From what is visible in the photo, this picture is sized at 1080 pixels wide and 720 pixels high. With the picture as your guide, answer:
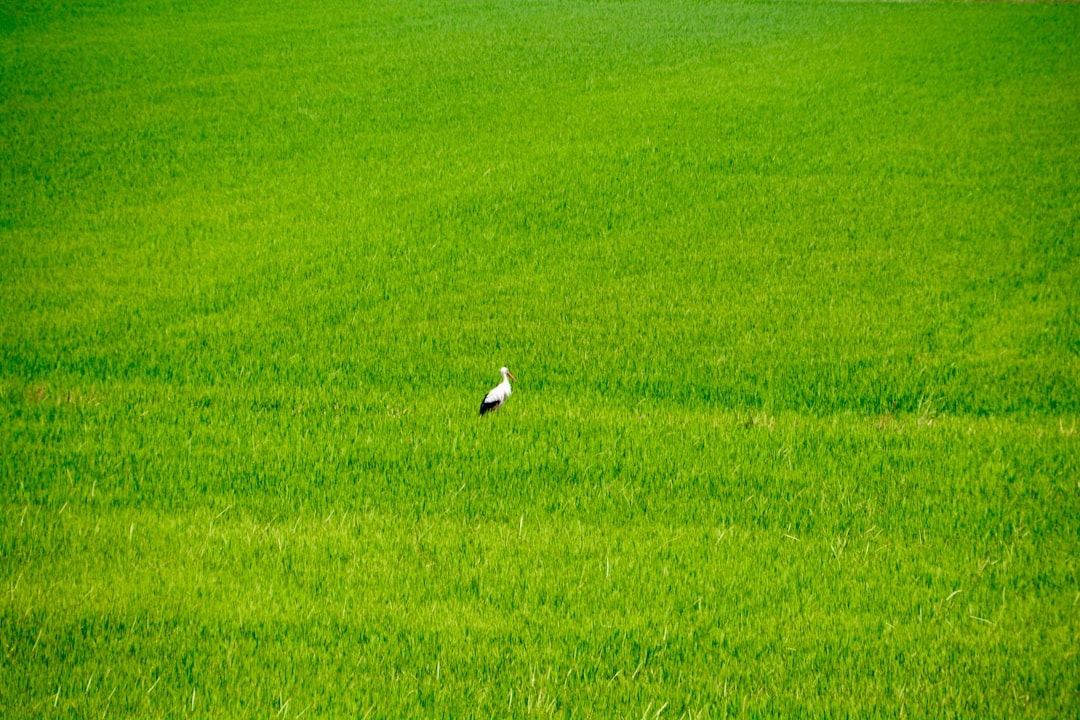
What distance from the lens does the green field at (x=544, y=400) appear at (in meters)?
3.67

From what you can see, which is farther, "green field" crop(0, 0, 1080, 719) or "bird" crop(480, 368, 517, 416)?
"bird" crop(480, 368, 517, 416)

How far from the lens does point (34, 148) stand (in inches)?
542

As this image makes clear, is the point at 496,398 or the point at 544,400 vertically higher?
the point at 496,398

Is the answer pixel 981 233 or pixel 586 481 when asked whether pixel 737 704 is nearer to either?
pixel 586 481

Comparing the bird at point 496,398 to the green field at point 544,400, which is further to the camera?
the bird at point 496,398

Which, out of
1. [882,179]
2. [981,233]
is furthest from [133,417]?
[882,179]

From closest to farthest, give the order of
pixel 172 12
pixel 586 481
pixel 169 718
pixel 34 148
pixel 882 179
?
pixel 169 718
pixel 586 481
pixel 882 179
pixel 34 148
pixel 172 12

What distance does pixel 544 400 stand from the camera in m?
6.50

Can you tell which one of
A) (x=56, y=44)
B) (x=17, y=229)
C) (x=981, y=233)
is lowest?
(x=981, y=233)

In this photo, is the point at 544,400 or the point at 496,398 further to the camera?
the point at 544,400

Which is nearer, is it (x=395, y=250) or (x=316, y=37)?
(x=395, y=250)

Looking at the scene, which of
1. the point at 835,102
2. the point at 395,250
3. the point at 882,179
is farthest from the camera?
the point at 835,102

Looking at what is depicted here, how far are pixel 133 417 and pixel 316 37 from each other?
53.7 ft

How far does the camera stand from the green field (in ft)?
12.0
